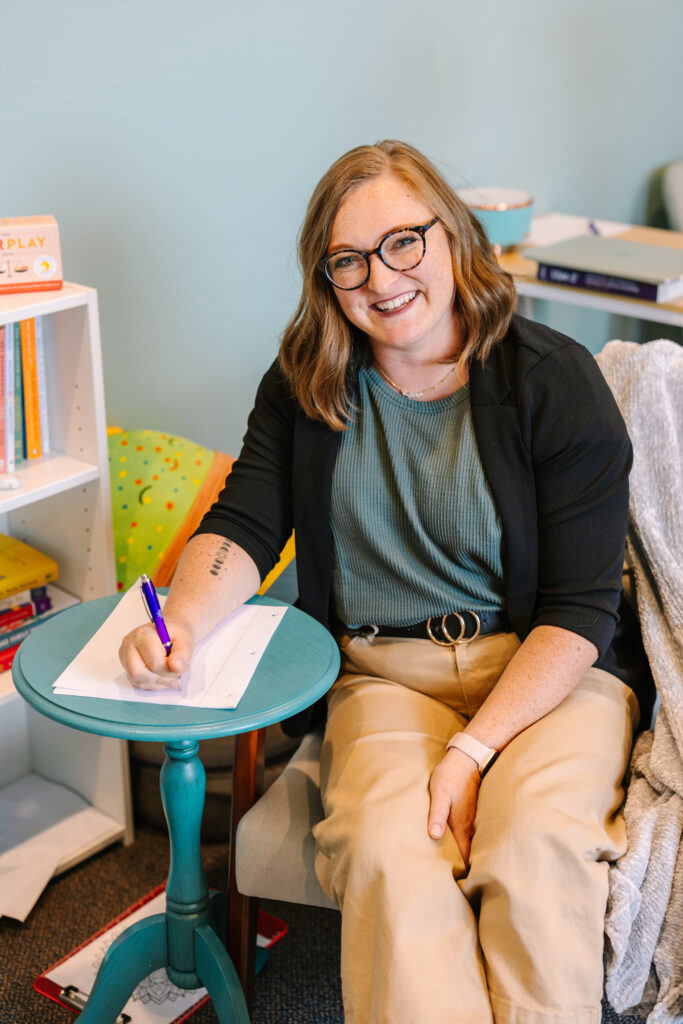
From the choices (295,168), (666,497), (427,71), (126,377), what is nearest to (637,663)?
(666,497)

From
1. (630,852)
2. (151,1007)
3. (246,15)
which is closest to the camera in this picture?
(630,852)

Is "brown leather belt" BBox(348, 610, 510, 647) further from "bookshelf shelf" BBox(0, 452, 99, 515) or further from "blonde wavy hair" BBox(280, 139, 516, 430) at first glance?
"bookshelf shelf" BBox(0, 452, 99, 515)

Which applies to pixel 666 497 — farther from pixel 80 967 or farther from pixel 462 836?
pixel 80 967

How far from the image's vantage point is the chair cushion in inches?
55.3

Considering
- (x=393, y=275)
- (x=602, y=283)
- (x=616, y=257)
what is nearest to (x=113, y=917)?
(x=393, y=275)

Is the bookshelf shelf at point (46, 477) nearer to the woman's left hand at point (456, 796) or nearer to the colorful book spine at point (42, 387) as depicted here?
the colorful book spine at point (42, 387)

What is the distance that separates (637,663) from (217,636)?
679 mm

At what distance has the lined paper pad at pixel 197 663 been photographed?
4.06 feet

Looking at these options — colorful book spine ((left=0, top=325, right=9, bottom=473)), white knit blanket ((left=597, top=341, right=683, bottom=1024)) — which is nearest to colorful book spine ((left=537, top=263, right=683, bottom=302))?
white knit blanket ((left=597, top=341, right=683, bottom=1024))

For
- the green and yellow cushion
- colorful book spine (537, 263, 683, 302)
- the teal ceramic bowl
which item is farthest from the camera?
the teal ceramic bowl

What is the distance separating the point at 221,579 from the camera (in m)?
1.45

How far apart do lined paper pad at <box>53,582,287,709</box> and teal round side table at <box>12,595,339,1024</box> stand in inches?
0.5

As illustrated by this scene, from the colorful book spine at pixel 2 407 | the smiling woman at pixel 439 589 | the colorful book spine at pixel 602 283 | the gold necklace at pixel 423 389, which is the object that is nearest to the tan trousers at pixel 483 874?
the smiling woman at pixel 439 589

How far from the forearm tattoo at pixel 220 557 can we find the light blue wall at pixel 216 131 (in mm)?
738
